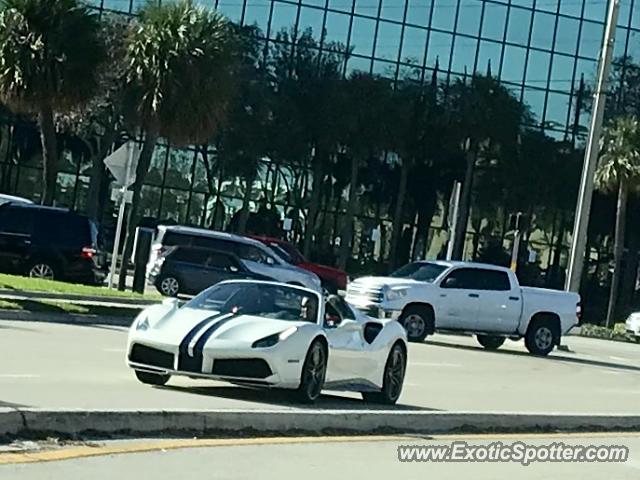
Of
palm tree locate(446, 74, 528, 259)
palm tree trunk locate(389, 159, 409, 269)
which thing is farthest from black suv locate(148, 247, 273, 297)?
palm tree trunk locate(389, 159, 409, 269)

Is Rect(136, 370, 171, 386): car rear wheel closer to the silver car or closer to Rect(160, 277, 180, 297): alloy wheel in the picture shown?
Rect(160, 277, 180, 297): alloy wheel

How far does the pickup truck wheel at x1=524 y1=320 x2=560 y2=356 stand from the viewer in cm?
3112

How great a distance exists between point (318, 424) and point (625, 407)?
8.55 metres

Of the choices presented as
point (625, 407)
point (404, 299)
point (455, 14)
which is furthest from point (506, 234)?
point (625, 407)

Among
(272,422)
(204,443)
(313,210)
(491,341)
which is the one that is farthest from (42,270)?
(313,210)

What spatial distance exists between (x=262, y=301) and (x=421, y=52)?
49051 millimetres

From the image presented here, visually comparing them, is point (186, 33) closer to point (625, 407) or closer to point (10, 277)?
point (10, 277)

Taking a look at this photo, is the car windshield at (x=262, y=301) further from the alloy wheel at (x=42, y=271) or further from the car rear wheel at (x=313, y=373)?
the alloy wheel at (x=42, y=271)

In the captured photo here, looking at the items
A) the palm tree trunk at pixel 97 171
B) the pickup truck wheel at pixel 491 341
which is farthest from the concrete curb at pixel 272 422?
the palm tree trunk at pixel 97 171

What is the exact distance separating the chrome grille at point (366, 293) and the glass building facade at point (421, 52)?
29.2 m

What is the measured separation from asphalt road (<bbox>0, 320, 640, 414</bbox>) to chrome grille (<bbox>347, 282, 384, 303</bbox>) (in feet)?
5.06

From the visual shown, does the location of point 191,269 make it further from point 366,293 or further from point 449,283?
point 449,283

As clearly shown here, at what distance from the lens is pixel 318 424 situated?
43.0ft

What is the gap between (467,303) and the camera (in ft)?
99.7
